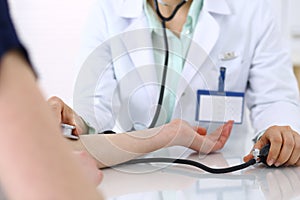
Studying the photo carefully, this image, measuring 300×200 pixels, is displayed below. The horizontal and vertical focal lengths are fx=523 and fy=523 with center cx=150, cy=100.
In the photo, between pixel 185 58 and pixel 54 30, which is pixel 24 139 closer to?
pixel 185 58

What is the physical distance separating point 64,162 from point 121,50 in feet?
3.44

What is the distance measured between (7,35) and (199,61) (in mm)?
1088

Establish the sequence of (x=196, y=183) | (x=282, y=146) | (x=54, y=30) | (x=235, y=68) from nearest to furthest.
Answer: (x=196, y=183) → (x=282, y=146) → (x=235, y=68) → (x=54, y=30)

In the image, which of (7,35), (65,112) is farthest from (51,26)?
(7,35)

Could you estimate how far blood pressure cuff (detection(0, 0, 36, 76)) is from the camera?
0.28 meters

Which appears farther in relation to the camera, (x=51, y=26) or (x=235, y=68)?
(x=51, y=26)

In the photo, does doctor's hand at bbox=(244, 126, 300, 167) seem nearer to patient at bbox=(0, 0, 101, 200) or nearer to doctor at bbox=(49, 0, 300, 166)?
doctor at bbox=(49, 0, 300, 166)

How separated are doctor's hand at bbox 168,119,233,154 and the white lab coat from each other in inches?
6.0

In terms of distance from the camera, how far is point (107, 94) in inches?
50.2

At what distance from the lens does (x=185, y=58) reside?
1.33m

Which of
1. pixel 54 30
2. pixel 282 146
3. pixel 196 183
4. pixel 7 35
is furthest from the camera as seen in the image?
pixel 54 30

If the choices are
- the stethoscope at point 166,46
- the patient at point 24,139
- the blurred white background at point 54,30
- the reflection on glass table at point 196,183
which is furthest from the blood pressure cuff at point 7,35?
the blurred white background at point 54,30

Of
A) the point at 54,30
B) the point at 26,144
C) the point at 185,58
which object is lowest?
the point at 54,30

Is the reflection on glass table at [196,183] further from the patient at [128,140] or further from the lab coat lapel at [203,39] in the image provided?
the lab coat lapel at [203,39]
